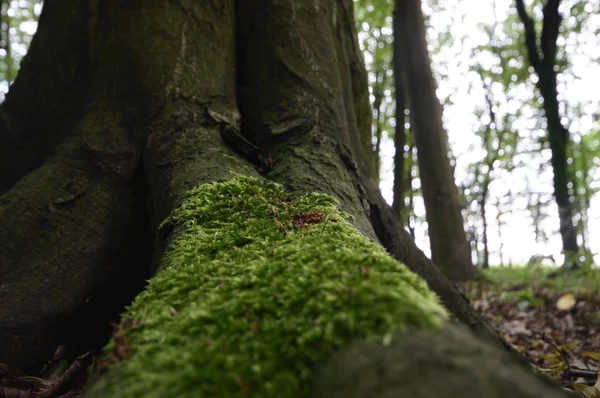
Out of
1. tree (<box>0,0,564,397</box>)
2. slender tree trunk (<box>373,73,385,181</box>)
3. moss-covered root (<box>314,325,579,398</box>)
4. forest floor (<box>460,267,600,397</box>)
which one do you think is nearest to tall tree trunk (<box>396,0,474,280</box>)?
forest floor (<box>460,267,600,397</box>)

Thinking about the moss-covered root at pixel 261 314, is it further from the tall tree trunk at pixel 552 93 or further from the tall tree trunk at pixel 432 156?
the tall tree trunk at pixel 552 93

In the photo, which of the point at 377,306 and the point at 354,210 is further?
the point at 354,210

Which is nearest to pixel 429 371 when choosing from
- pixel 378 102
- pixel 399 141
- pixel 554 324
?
pixel 554 324

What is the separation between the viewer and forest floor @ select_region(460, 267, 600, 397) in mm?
2342

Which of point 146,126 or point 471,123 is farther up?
point 471,123

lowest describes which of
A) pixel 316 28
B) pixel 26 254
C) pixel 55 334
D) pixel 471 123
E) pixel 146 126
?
pixel 55 334

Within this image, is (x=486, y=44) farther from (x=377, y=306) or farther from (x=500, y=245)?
(x=377, y=306)

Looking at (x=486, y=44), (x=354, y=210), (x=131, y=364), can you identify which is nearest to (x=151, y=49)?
(x=354, y=210)

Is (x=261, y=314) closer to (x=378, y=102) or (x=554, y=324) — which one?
(x=554, y=324)

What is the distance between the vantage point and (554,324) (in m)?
4.38

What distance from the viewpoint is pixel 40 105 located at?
11.0ft

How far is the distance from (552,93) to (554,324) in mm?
8989

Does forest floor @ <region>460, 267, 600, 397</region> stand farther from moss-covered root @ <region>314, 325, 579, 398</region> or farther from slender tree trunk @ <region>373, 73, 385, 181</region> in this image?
slender tree trunk @ <region>373, 73, 385, 181</region>

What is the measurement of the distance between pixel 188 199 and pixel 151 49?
1414 mm
